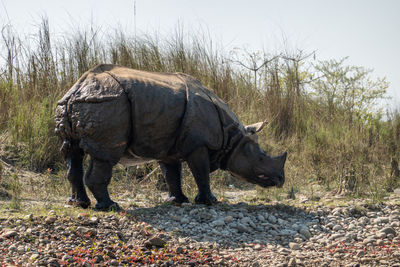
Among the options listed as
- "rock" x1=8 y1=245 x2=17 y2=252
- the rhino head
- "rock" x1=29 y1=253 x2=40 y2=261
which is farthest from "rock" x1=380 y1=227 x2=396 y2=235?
"rock" x1=8 y1=245 x2=17 y2=252

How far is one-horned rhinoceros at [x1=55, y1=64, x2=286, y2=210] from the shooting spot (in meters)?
5.27

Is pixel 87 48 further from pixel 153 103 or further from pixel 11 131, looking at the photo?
pixel 153 103

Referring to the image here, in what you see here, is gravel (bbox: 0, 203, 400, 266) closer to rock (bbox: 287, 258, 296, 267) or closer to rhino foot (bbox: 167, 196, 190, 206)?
rock (bbox: 287, 258, 296, 267)

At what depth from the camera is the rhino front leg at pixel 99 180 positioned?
17.6 feet

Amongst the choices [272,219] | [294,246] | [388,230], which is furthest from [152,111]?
[388,230]

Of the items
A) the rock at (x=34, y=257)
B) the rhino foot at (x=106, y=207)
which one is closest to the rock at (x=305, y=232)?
the rhino foot at (x=106, y=207)

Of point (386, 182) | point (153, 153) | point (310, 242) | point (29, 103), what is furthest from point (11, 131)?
point (386, 182)

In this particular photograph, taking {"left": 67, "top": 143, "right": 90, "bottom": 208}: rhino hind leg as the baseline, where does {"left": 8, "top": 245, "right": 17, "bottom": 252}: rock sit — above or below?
below

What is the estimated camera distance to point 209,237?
16.3 ft

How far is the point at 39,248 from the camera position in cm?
421

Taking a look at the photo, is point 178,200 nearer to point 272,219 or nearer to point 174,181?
point 174,181

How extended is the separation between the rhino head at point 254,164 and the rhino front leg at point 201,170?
0.40m

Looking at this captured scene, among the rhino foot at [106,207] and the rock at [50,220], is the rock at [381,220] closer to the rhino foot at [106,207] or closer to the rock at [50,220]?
the rhino foot at [106,207]

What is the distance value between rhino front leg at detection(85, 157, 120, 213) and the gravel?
11.2 inches
